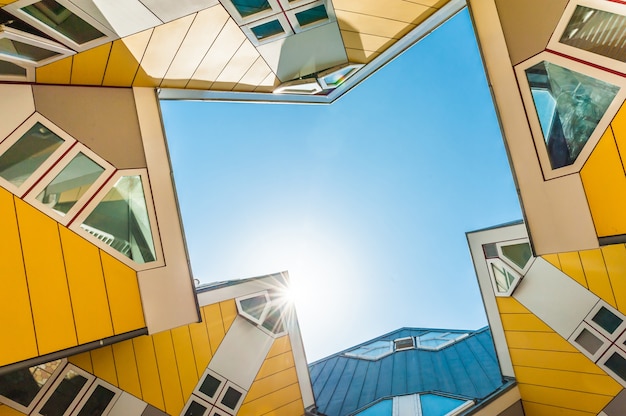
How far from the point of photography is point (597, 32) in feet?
9.80

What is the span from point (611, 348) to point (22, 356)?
7.24 metres

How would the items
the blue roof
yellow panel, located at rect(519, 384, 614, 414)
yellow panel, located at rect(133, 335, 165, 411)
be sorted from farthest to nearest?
the blue roof
yellow panel, located at rect(519, 384, 614, 414)
yellow panel, located at rect(133, 335, 165, 411)

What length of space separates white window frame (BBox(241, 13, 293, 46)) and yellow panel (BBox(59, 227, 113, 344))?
9.22ft

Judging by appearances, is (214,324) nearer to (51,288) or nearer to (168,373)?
(168,373)

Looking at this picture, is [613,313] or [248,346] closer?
[613,313]

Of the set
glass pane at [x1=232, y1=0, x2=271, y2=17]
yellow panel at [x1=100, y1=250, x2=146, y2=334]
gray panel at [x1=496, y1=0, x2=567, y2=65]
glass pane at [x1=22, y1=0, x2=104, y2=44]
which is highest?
glass pane at [x1=232, y1=0, x2=271, y2=17]

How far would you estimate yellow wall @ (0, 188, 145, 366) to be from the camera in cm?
299

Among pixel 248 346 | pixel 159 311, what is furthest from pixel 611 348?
pixel 159 311

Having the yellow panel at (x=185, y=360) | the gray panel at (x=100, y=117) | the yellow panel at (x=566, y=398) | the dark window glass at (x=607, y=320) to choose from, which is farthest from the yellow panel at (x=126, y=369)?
the dark window glass at (x=607, y=320)

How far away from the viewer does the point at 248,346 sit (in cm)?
629

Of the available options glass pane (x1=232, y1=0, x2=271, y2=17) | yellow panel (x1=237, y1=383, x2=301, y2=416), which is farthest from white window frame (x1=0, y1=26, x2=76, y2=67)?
yellow panel (x1=237, y1=383, x2=301, y2=416)

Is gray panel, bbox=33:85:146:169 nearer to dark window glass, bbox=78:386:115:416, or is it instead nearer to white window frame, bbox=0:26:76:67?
white window frame, bbox=0:26:76:67

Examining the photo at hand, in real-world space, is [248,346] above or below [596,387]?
above

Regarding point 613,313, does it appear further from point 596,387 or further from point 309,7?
point 309,7
